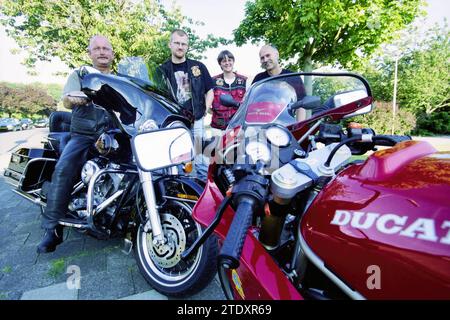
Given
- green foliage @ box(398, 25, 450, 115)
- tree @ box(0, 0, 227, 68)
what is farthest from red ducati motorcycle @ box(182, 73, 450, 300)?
green foliage @ box(398, 25, 450, 115)

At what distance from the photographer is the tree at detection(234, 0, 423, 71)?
6.72 meters

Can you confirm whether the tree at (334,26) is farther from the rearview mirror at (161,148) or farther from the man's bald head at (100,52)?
the rearview mirror at (161,148)

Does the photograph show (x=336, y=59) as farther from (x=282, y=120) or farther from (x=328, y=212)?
(x=328, y=212)

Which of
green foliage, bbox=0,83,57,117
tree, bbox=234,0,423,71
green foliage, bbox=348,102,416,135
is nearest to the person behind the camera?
tree, bbox=234,0,423,71

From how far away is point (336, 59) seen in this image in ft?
26.8

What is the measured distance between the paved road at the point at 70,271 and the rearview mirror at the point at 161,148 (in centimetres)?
119

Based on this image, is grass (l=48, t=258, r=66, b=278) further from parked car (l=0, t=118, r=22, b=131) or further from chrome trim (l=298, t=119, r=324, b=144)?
parked car (l=0, t=118, r=22, b=131)

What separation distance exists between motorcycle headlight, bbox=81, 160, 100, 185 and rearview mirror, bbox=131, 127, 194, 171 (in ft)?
4.87

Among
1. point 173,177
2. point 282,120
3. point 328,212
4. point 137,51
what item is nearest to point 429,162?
point 328,212

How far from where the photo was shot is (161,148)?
46.2 inches

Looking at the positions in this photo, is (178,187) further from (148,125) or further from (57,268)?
(57,268)

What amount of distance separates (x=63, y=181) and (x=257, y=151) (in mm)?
2227

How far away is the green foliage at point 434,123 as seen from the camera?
2053 centimetres

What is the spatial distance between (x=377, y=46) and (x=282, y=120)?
7986mm
